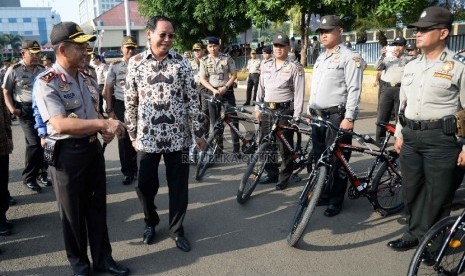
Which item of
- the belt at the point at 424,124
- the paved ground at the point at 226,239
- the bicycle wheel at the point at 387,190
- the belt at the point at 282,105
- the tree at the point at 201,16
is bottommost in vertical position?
the paved ground at the point at 226,239

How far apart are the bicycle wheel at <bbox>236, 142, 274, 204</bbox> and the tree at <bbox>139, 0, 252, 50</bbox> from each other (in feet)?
47.8

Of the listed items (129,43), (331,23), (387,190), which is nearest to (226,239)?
(387,190)

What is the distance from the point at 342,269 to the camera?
3193mm

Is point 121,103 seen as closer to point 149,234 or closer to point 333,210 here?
point 149,234

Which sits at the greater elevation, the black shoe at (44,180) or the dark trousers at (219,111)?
the dark trousers at (219,111)

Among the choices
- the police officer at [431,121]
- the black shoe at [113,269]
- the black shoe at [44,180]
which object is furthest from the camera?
the black shoe at [44,180]

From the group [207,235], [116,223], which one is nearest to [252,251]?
[207,235]

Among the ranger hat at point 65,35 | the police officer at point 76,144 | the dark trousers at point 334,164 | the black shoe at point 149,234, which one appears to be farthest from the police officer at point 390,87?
the ranger hat at point 65,35

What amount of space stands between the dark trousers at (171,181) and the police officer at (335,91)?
1543 millimetres

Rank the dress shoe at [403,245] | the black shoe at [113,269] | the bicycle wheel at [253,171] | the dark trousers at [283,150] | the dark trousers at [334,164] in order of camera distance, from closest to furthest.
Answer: the black shoe at [113,269]
the dress shoe at [403,245]
the dark trousers at [334,164]
the bicycle wheel at [253,171]
the dark trousers at [283,150]

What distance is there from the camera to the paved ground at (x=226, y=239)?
3.29 meters

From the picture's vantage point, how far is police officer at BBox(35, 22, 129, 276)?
2.70 meters

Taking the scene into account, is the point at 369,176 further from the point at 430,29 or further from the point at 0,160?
the point at 0,160

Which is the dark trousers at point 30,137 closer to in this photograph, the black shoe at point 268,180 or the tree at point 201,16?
the black shoe at point 268,180
